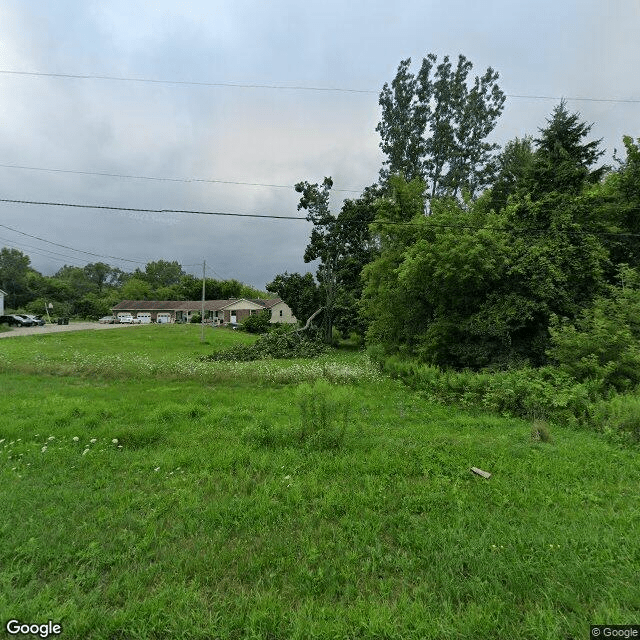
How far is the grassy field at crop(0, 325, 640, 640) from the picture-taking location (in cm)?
226

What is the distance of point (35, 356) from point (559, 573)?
19027 mm

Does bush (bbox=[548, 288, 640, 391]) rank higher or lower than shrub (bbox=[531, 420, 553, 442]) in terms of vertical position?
higher

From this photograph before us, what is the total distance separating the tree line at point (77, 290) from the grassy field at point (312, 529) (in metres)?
59.9

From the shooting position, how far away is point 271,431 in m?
5.58

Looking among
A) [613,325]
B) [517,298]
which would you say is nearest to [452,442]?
[613,325]

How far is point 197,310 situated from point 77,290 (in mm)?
34472

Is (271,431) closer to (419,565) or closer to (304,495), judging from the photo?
(304,495)

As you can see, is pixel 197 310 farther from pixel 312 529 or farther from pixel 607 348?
pixel 312 529

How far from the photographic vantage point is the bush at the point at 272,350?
1790cm

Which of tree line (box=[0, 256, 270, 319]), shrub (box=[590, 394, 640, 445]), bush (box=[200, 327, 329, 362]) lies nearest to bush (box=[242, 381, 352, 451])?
shrub (box=[590, 394, 640, 445])

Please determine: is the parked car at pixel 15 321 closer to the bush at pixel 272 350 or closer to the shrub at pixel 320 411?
the bush at pixel 272 350

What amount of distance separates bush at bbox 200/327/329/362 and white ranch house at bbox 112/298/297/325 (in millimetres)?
33776

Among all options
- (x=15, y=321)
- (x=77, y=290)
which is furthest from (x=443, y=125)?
(x=77, y=290)

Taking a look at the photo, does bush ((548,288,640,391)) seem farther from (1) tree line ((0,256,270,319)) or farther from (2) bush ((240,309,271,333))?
(1) tree line ((0,256,270,319))
